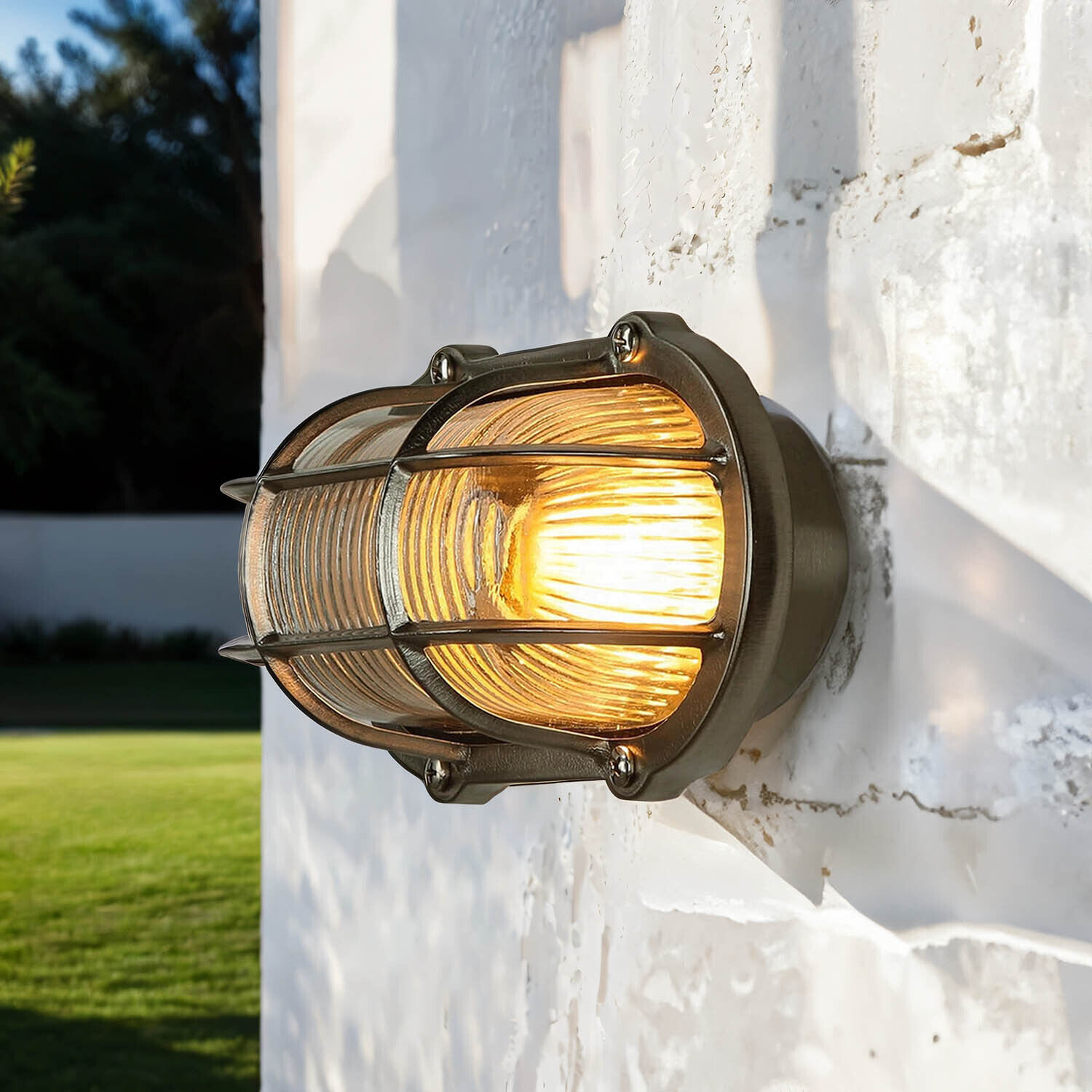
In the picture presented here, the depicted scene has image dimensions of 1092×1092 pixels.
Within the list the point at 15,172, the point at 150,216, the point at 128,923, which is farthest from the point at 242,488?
the point at 150,216

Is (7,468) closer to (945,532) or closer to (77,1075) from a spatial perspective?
(77,1075)

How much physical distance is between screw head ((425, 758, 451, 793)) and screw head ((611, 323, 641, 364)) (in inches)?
5.7

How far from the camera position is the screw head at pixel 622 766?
0.40 meters

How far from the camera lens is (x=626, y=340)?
407mm

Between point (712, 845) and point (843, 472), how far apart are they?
0.14 m

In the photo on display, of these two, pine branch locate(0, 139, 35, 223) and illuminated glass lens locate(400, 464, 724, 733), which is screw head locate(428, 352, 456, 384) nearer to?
illuminated glass lens locate(400, 464, 724, 733)

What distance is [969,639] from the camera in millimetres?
380

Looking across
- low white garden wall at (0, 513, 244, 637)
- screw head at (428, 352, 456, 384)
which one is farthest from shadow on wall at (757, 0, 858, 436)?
low white garden wall at (0, 513, 244, 637)

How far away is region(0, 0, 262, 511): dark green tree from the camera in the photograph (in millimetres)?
10859

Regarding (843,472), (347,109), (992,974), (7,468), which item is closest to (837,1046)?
(992,974)

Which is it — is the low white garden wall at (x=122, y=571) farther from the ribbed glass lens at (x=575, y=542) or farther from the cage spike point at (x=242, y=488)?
the ribbed glass lens at (x=575, y=542)

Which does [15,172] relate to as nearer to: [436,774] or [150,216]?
[436,774]

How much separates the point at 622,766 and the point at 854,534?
96 mm

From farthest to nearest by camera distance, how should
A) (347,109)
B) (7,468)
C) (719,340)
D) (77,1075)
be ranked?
1. (7,468)
2. (77,1075)
3. (347,109)
4. (719,340)
